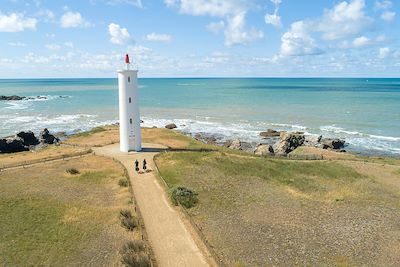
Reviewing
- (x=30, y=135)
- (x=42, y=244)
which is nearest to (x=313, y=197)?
(x=42, y=244)

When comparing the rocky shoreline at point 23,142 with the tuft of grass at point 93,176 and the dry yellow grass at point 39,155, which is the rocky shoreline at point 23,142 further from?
the tuft of grass at point 93,176

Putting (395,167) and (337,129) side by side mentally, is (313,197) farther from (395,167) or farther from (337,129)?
(337,129)

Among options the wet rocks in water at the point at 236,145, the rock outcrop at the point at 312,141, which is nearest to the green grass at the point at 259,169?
the wet rocks in water at the point at 236,145

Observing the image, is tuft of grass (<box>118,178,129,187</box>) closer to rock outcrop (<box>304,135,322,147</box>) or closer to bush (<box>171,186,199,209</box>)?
bush (<box>171,186,199,209</box>)

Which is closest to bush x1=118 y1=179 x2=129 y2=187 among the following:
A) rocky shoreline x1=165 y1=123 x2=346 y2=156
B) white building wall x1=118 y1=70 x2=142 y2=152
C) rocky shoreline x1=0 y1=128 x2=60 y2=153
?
white building wall x1=118 y1=70 x2=142 y2=152

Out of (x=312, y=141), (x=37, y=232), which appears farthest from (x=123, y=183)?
(x=312, y=141)

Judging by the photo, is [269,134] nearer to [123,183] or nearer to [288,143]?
[288,143]

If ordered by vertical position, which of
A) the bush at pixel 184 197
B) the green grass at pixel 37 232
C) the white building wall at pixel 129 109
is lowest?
the green grass at pixel 37 232
